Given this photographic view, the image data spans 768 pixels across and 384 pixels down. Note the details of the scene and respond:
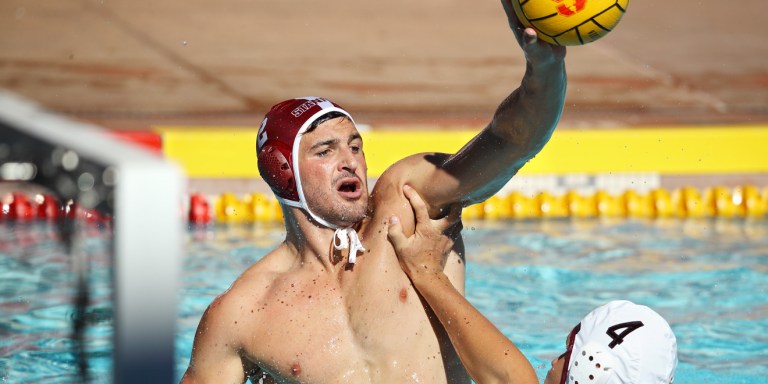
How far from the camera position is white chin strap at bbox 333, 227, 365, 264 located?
2.64 metres

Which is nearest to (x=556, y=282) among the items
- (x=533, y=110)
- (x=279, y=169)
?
(x=279, y=169)

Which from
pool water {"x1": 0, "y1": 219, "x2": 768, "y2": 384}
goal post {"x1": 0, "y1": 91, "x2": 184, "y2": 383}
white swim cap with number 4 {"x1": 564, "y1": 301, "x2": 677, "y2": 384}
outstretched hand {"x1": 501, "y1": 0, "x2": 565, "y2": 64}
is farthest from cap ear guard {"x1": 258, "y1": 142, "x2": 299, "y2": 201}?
goal post {"x1": 0, "y1": 91, "x2": 184, "y2": 383}

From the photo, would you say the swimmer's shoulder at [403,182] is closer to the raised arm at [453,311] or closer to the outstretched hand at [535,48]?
the raised arm at [453,311]

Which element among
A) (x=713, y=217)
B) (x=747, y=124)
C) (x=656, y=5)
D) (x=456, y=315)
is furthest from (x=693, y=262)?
(x=656, y=5)

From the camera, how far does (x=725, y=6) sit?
9414 millimetres

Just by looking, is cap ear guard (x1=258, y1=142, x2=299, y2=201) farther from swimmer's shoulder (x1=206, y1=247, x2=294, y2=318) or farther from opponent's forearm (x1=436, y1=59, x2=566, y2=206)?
opponent's forearm (x1=436, y1=59, x2=566, y2=206)

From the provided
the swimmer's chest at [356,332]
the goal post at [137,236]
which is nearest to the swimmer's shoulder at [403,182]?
the swimmer's chest at [356,332]

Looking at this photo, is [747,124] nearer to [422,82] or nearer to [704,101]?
[704,101]

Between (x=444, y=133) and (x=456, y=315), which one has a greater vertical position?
(x=444, y=133)

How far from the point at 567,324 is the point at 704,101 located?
125 inches

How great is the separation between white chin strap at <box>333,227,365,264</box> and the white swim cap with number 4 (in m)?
0.63

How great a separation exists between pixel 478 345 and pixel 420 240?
307 mm

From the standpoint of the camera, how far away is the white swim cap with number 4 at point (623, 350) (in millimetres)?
2154

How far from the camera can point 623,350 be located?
2162mm
